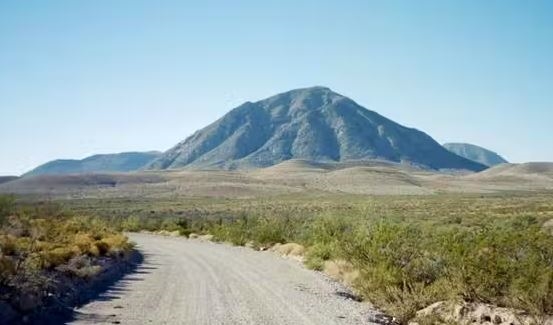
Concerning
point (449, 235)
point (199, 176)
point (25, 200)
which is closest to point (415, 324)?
point (449, 235)

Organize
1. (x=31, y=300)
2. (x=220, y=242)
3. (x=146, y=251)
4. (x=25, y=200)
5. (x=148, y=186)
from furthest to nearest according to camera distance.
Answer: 1. (x=148, y=186)
2. (x=220, y=242)
3. (x=25, y=200)
4. (x=146, y=251)
5. (x=31, y=300)

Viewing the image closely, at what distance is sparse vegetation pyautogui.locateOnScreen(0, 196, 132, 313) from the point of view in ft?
51.0

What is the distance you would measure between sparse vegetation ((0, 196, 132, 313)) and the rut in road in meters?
1.28

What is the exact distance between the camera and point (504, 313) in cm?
1544

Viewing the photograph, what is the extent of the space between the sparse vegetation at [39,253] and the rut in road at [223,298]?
128 cm

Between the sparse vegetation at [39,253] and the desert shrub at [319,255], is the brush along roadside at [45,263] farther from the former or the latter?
the desert shrub at [319,255]

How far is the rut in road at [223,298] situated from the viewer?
16391mm

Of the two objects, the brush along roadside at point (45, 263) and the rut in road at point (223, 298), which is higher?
the brush along roadside at point (45, 263)

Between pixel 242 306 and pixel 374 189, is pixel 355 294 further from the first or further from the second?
pixel 374 189

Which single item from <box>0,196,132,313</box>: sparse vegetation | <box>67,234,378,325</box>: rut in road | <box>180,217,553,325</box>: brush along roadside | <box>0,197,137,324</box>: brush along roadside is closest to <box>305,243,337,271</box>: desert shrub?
<box>67,234,378,325</box>: rut in road

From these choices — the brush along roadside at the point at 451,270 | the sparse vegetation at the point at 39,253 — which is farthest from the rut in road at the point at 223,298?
the sparse vegetation at the point at 39,253

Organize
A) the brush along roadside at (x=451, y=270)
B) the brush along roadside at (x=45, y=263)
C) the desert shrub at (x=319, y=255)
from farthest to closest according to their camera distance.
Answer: the desert shrub at (x=319, y=255)
the brush along roadside at (x=451, y=270)
the brush along roadside at (x=45, y=263)

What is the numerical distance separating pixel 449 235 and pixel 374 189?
466 ft

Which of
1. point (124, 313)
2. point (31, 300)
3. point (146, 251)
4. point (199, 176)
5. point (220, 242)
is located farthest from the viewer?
point (199, 176)
